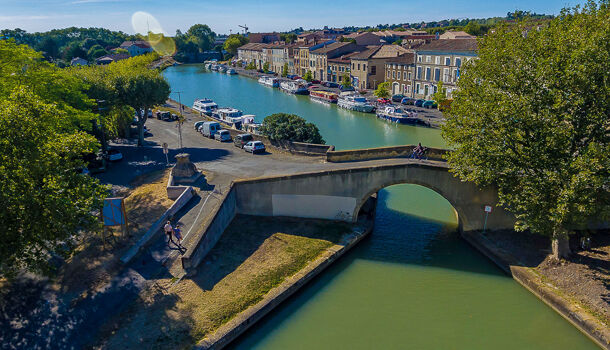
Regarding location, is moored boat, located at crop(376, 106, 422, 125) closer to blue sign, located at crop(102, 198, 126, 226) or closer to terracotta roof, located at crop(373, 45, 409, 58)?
terracotta roof, located at crop(373, 45, 409, 58)

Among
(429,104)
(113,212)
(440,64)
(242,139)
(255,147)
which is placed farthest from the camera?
(429,104)

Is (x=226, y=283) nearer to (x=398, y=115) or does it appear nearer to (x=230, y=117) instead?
(x=230, y=117)

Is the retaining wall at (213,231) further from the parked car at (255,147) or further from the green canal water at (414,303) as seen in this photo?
the parked car at (255,147)

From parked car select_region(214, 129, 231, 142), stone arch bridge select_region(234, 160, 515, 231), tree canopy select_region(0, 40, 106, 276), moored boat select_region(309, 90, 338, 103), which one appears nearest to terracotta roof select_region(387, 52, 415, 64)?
moored boat select_region(309, 90, 338, 103)

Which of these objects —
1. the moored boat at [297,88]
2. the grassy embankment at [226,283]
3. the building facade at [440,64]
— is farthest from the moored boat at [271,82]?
the grassy embankment at [226,283]

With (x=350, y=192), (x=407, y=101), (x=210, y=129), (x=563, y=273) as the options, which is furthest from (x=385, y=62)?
(x=563, y=273)

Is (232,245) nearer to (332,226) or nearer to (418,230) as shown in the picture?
(332,226)
